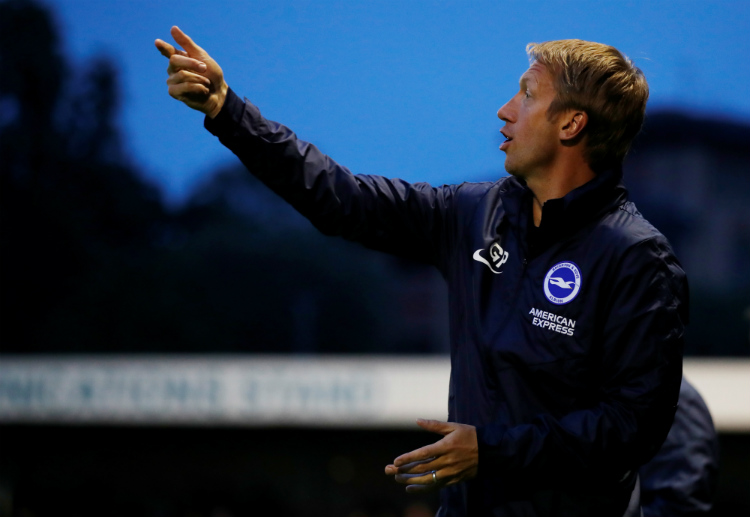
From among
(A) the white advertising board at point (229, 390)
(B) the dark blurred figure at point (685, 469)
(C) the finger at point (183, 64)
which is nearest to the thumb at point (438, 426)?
(C) the finger at point (183, 64)

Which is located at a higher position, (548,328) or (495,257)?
(495,257)

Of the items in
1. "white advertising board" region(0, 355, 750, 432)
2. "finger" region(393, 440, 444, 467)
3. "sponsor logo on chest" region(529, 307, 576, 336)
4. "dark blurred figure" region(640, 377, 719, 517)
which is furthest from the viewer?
"white advertising board" region(0, 355, 750, 432)

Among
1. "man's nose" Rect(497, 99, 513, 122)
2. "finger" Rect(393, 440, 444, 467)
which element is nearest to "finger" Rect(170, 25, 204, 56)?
"man's nose" Rect(497, 99, 513, 122)

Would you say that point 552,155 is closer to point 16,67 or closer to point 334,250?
point 334,250

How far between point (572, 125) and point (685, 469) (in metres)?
1.07

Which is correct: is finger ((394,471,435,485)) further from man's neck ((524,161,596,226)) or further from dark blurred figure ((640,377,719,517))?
dark blurred figure ((640,377,719,517))

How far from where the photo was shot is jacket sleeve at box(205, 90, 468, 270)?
1623 millimetres

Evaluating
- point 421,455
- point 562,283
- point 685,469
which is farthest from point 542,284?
point 685,469

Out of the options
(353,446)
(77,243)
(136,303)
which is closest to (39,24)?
(77,243)

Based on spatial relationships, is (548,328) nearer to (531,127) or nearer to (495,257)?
(495,257)

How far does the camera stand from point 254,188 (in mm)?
7773

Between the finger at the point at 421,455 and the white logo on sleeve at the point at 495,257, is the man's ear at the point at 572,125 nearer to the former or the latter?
the white logo on sleeve at the point at 495,257

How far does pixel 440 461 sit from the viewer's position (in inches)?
56.1

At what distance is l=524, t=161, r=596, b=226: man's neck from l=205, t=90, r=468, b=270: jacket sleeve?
20 centimetres
